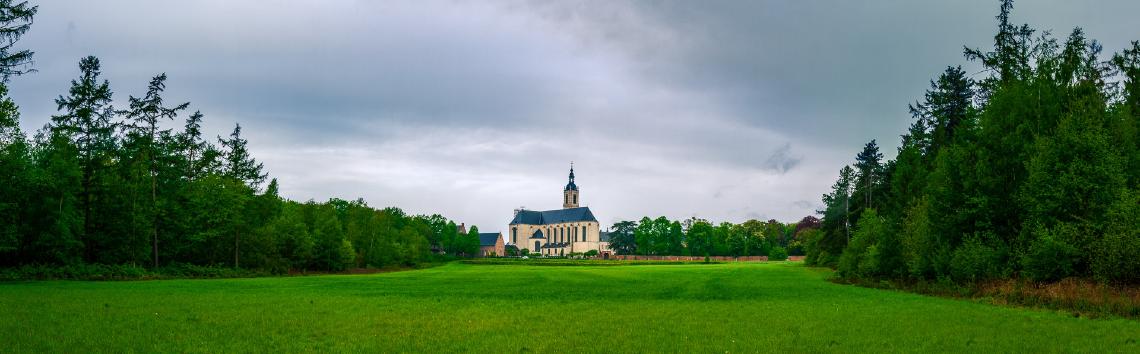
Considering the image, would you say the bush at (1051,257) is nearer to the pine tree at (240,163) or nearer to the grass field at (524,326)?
the grass field at (524,326)

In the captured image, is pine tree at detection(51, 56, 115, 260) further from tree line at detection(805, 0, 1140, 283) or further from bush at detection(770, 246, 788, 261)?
bush at detection(770, 246, 788, 261)

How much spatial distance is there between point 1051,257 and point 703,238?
447ft

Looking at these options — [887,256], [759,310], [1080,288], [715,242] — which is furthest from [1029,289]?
[715,242]

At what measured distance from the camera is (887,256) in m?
44.2

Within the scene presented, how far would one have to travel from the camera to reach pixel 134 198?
162 feet

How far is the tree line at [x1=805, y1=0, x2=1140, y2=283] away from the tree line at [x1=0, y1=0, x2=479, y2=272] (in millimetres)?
46006

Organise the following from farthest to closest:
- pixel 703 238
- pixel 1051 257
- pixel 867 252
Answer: pixel 703 238 < pixel 867 252 < pixel 1051 257

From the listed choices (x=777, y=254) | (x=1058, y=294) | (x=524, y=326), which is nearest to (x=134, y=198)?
(x=524, y=326)

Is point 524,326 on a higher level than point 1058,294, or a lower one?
lower

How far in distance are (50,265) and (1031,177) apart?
180 feet

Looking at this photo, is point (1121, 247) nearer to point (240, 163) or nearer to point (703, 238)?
point (240, 163)

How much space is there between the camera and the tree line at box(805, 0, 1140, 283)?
28.6 meters

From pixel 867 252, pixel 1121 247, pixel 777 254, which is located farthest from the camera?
pixel 777 254

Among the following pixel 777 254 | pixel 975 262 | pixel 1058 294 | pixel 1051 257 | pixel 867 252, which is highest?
pixel 1051 257
